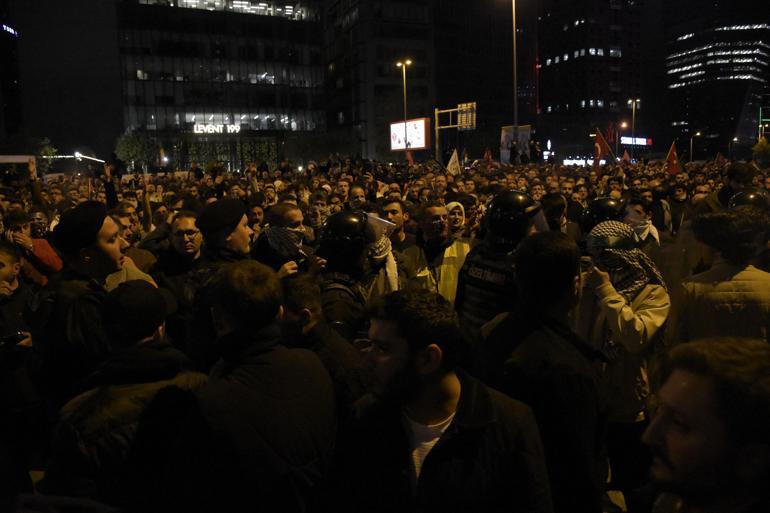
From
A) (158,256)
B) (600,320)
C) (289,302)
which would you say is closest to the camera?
(289,302)

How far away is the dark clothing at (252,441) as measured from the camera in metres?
2.27

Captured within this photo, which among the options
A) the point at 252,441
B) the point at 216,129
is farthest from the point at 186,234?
the point at 216,129

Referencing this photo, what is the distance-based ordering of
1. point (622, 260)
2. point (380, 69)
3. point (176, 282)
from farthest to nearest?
point (380, 69)
point (176, 282)
point (622, 260)

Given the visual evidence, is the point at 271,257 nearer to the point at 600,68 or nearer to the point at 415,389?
the point at 415,389

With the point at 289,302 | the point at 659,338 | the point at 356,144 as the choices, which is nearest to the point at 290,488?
the point at 289,302

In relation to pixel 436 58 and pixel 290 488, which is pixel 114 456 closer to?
pixel 290 488

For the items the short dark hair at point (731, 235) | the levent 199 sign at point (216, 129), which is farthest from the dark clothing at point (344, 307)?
the levent 199 sign at point (216, 129)

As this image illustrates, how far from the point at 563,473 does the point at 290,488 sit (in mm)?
1117

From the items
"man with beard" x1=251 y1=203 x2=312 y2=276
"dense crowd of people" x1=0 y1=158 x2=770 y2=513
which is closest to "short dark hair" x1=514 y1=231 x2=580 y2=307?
"dense crowd of people" x1=0 y1=158 x2=770 y2=513

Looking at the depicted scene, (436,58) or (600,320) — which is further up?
(436,58)

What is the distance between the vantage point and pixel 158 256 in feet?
18.3

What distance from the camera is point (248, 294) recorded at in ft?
8.38

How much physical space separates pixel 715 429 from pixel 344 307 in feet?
7.52

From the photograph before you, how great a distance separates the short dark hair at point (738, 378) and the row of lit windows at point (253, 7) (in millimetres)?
93061
